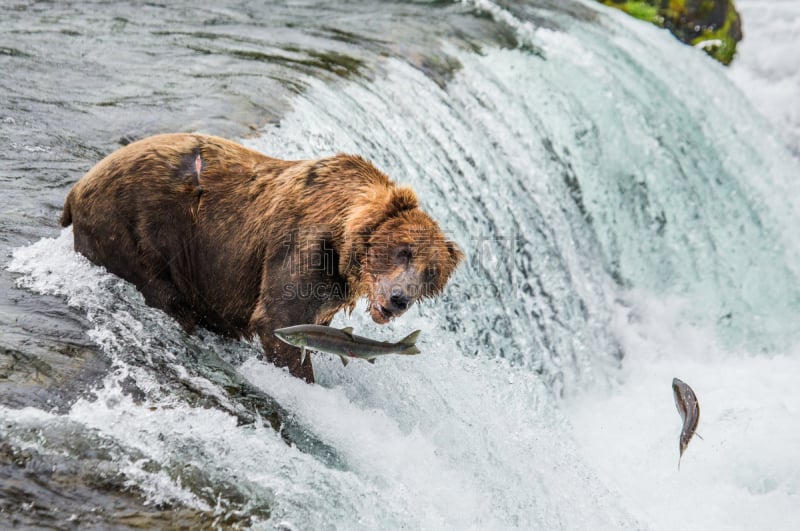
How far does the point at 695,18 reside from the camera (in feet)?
46.0

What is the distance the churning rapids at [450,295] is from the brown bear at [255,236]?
0.20m

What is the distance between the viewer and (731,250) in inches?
369

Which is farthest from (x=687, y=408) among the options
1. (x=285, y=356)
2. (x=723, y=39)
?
(x=723, y=39)

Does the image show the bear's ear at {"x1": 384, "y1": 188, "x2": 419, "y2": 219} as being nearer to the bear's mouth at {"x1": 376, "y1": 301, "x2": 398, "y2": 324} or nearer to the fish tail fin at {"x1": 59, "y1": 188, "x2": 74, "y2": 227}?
the bear's mouth at {"x1": 376, "y1": 301, "x2": 398, "y2": 324}

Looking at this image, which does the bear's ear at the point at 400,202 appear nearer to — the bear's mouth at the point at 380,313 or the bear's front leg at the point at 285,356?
the bear's mouth at the point at 380,313

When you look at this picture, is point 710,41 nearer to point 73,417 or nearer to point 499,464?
point 499,464

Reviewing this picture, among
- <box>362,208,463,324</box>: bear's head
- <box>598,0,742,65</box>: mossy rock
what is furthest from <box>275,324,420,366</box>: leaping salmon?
<box>598,0,742,65</box>: mossy rock

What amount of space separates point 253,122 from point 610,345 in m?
3.88

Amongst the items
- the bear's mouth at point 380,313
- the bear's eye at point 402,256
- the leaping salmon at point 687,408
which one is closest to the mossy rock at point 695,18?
the leaping salmon at point 687,408

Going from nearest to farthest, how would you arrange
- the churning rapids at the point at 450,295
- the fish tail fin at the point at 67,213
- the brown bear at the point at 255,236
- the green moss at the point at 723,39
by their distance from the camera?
the churning rapids at the point at 450,295, the brown bear at the point at 255,236, the fish tail fin at the point at 67,213, the green moss at the point at 723,39

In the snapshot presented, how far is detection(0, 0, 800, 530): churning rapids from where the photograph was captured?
360 centimetres

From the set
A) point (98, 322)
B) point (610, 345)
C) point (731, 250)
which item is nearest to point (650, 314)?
point (610, 345)

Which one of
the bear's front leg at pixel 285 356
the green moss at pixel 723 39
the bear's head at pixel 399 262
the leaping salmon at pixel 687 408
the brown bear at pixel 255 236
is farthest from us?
the green moss at pixel 723 39

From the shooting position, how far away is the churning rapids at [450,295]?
3.60m
